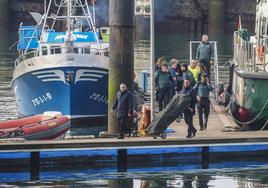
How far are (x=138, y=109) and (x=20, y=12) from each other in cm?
5523

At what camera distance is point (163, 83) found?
24.7 m

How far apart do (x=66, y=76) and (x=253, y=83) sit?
714cm

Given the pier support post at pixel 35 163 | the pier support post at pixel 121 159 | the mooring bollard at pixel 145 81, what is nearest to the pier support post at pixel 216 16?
the mooring bollard at pixel 145 81

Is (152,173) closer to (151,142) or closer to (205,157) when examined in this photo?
(151,142)

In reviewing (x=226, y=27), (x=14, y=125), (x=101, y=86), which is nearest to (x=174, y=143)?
(x=14, y=125)

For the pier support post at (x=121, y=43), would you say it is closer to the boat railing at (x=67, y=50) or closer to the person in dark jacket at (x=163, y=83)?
the person in dark jacket at (x=163, y=83)

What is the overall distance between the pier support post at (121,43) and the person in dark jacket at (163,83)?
309cm

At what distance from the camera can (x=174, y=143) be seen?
21.1 meters

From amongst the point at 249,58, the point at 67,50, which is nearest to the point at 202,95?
the point at 249,58

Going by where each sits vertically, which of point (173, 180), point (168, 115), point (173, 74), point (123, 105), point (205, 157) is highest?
point (173, 74)

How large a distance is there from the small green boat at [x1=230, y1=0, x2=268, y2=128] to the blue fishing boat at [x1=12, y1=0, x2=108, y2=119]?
503 cm

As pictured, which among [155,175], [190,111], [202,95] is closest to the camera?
[155,175]

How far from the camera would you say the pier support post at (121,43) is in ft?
69.8

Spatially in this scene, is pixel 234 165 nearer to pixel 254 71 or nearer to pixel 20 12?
pixel 254 71
